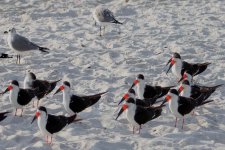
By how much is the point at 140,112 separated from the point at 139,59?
3936 millimetres

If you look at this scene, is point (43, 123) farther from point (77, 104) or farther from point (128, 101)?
point (128, 101)

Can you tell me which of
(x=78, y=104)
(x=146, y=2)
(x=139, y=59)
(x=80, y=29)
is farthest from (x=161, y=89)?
(x=146, y=2)

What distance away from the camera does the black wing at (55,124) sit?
873cm

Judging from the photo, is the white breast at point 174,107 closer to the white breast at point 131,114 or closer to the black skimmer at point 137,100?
the black skimmer at point 137,100

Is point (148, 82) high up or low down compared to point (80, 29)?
down

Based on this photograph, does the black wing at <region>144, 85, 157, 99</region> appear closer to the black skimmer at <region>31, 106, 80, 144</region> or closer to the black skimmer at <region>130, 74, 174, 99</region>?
the black skimmer at <region>130, 74, 174, 99</region>

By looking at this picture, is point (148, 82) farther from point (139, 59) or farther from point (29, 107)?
point (29, 107)

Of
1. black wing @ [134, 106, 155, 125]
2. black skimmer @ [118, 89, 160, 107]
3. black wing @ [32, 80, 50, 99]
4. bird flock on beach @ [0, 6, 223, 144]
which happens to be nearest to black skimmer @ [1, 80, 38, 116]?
bird flock on beach @ [0, 6, 223, 144]

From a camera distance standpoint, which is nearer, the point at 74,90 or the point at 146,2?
the point at 74,90

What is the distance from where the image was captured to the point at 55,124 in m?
8.77

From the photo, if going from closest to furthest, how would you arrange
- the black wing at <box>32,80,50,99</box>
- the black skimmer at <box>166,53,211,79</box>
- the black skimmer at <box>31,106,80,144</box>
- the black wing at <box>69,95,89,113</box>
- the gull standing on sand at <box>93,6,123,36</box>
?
the black skimmer at <box>31,106,80,144</box> → the black wing at <box>69,95,89,113</box> → the black wing at <box>32,80,50,99</box> → the black skimmer at <box>166,53,211,79</box> → the gull standing on sand at <box>93,6,123,36</box>

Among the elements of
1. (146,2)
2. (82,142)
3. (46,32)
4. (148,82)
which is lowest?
(82,142)

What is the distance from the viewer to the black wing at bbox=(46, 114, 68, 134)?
28.7 ft

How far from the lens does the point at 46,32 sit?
15094 mm
